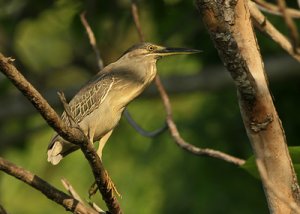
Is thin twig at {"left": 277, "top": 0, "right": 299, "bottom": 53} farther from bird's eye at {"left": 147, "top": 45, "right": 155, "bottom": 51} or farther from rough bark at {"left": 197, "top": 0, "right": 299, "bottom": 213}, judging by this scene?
bird's eye at {"left": 147, "top": 45, "right": 155, "bottom": 51}

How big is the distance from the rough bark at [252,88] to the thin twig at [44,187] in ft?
2.47

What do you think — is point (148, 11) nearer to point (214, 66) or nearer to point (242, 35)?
point (214, 66)

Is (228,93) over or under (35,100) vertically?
under

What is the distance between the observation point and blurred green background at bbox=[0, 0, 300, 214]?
19.8ft

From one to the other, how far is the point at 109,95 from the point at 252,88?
68.7 inches

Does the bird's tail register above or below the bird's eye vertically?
below

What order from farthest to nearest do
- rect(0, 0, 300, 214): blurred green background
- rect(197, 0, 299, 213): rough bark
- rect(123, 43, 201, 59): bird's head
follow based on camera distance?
rect(0, 0, 300, 214): blurred green background
rect(123, 43, 201, 59): bird's head
rect(197, 0, 299, 213): rough bark

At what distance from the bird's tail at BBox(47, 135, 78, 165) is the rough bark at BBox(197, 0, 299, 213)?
1.61 m

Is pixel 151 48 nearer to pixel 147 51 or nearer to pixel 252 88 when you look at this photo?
pixel 147 51

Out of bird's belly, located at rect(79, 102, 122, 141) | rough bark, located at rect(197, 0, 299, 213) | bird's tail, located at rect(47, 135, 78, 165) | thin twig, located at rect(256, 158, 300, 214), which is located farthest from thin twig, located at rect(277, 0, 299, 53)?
bird's tail, located at rect(47, 135, 78, 165)

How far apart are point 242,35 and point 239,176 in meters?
A: 3.34

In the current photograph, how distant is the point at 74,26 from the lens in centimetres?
648

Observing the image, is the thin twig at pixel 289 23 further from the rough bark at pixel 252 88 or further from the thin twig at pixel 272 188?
the thin twig at pixel 272 188

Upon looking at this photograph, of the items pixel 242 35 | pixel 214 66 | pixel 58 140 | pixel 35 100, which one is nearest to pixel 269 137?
pixel 242 35
